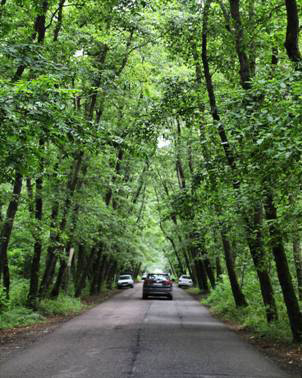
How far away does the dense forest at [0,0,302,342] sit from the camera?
6.80m

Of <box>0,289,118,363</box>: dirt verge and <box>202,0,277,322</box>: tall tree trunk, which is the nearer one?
<box>0,289,118,363</box>: dirt verge

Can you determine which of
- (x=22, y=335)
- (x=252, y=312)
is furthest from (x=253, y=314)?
(x=22, y=335)

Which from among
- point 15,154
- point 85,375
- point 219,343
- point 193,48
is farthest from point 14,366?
point 193,48

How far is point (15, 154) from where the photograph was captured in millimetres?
7273

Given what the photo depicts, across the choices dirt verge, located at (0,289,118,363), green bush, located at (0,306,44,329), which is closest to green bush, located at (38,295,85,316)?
dirt verge, located at (0,289,118,363)

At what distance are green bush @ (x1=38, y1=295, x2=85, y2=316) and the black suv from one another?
26.9ft

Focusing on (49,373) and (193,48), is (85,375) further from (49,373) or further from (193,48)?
(193,48)

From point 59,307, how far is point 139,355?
Result: 10213 millimetres

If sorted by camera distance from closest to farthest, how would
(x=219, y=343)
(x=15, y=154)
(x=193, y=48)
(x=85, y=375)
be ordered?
(x=85, y=375) < (x=15, y=154) < (x=219, y=343) < (x=193, y=48)

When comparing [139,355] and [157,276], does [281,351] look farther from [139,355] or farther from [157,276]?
[157,276]

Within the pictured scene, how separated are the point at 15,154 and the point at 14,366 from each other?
381cm

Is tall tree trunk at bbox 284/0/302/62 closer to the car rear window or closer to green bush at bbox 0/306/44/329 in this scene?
green bush at bbox 0/306/44/329

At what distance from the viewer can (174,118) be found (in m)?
14.6

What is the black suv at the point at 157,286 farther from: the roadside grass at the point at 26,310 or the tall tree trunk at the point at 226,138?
the tall tree trunk at the point at 226,138
